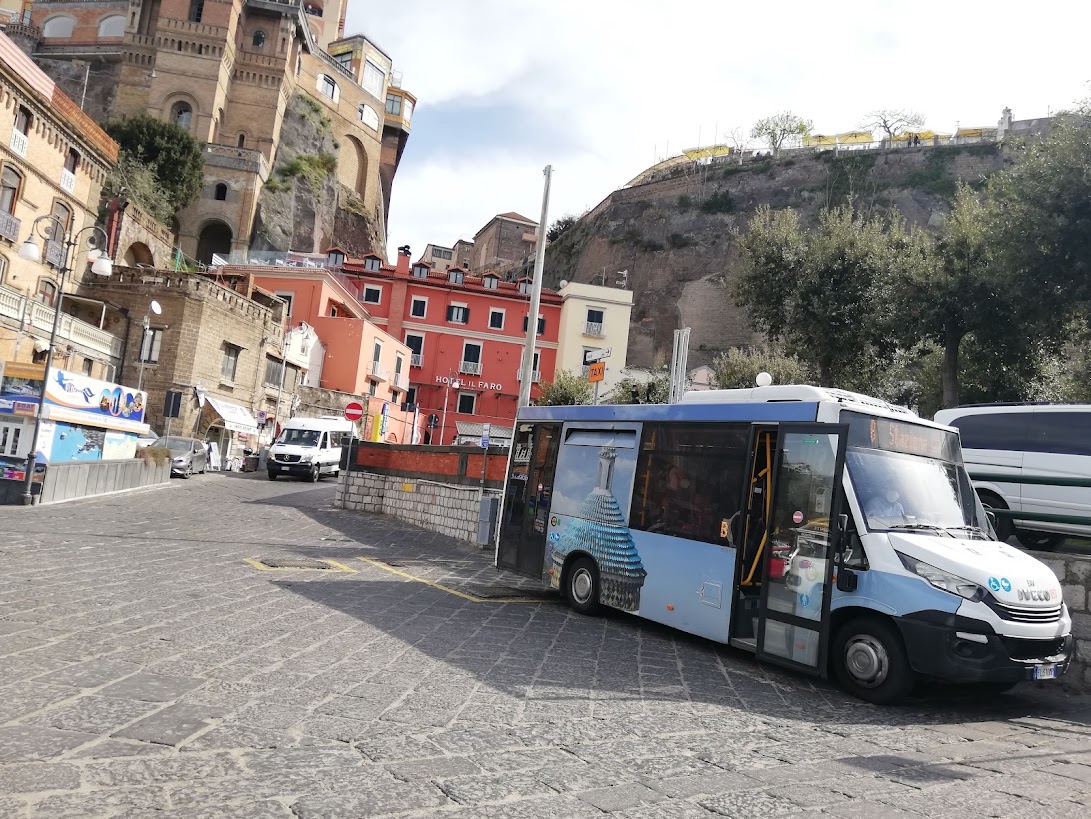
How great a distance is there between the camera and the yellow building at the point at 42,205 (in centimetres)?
2873

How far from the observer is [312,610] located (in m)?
8.48

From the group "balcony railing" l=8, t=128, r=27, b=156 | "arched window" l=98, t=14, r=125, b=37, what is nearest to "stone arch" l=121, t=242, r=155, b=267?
"balcony railing" l=8, t=128, r=27, b=156

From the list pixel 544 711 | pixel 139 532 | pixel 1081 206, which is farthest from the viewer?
pixel 1081 206

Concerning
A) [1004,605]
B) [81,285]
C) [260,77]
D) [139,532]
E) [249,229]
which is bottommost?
[139,532]

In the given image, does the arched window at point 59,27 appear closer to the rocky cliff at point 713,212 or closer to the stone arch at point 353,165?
the stone arch at point 353,165

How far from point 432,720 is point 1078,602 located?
708 cm

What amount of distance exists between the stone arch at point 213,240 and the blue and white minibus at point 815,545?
170ft

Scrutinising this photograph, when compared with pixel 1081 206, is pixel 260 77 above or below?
above

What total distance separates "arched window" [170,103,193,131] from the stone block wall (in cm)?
6005

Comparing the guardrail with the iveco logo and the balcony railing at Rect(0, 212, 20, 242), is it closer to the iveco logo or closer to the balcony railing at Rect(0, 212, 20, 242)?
the iveco logo

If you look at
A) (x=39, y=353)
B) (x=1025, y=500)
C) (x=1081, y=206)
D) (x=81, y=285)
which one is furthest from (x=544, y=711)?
(x=81, y=285)

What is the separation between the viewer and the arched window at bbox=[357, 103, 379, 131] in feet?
232

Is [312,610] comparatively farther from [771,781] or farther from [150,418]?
[150,418]

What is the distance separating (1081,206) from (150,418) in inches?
1264
